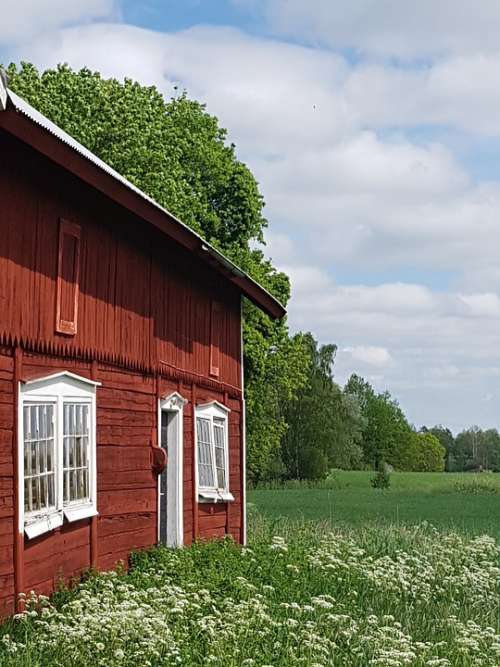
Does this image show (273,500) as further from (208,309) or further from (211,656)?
(211,656)

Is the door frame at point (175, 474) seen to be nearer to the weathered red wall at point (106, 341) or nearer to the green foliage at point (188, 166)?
the weathered red wall at point (106, 341)

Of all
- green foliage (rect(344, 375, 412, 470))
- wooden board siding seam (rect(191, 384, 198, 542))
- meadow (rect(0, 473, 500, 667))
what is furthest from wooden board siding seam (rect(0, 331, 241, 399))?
green foliage (rect(344, 375, 412, 470))

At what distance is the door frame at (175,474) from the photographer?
19.5 meters

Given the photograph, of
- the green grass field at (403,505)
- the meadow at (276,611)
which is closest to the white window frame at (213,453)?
the meadow at (276,611)

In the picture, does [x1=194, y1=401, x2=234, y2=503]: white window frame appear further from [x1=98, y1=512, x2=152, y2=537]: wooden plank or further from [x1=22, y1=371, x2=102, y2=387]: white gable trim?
[x1=22, y1=371, x2=102, y2=387]: white gable trim

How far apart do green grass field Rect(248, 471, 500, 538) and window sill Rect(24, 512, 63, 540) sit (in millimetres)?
17971

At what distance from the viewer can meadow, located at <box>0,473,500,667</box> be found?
10.1 metres

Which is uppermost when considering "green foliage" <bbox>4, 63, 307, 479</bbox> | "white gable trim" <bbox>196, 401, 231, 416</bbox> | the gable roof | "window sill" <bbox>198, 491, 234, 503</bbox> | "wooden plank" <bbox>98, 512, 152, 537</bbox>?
"green foliage" <bbox>4, 63, 307, 479</bbox>

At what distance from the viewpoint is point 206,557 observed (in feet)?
58.3

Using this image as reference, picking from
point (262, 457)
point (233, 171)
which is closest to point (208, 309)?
point (233, 171)

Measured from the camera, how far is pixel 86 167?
13.8 meters

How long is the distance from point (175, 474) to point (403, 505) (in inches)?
1196

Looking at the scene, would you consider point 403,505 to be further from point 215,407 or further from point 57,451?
point 57,451

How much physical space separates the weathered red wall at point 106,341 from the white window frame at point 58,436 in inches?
6.2
